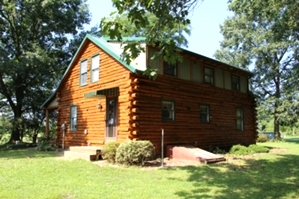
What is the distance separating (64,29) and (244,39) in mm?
20496

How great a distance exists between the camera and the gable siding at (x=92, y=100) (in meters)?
12.3

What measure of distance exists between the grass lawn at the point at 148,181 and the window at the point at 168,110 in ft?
11.5

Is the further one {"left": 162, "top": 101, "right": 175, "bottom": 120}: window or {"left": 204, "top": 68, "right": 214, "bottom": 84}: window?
{"left": 204, "top": 68, "right": 214, "bottom": 84}: window

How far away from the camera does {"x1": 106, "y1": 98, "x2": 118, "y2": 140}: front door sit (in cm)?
1293

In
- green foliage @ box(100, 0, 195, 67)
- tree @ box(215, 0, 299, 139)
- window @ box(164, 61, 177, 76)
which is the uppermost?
tree @ box(215, 0, 299, 139)

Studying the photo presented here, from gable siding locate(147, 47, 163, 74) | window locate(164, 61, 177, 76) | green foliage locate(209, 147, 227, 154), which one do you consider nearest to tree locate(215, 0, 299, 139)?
green foliage locate(209, 147, 227, 154)

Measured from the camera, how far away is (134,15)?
5.12m

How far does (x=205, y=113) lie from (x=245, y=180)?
24.6 feet

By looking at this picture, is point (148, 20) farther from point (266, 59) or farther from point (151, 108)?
point (266, 59)

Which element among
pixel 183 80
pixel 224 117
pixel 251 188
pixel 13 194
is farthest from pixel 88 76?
pixel 251 188

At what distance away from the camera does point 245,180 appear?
25.1ft

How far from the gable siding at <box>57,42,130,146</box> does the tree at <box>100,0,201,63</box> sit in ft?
20.0

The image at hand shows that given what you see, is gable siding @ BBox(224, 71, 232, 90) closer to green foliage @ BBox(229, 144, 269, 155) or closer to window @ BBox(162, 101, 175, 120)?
green foliage @ BBox(229, 144, 269, 155)

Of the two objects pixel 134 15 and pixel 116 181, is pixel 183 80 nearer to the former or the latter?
pixel 116 181
